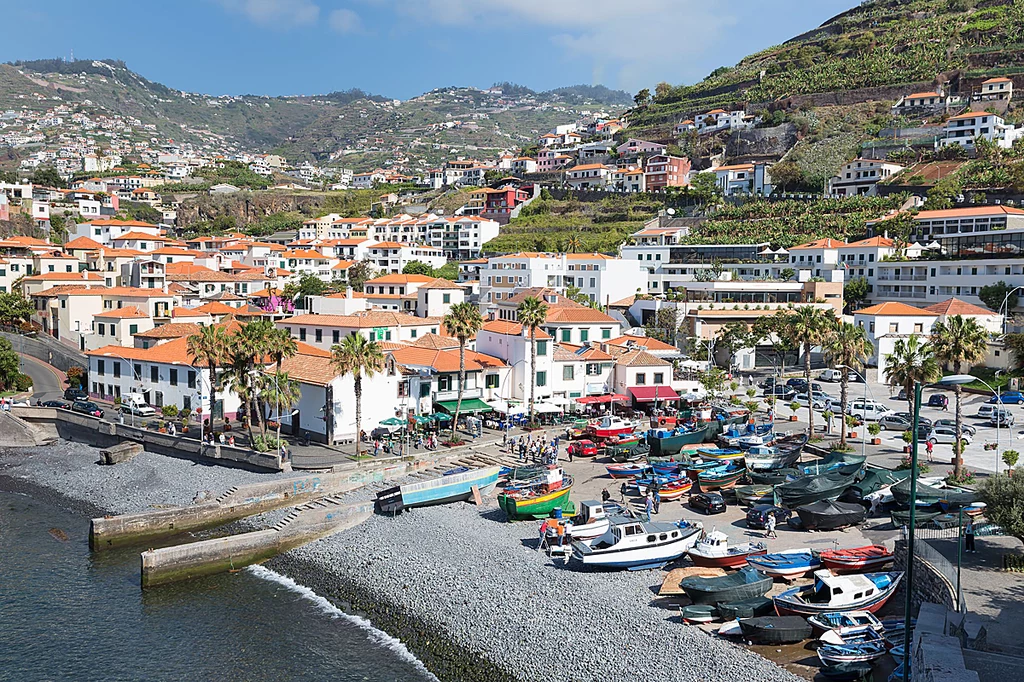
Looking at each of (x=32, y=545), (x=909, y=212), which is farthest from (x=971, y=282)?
(x=32, y=545)

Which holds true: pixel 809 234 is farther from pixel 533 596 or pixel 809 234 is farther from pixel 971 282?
pixel 533 596

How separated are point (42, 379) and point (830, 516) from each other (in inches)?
2517

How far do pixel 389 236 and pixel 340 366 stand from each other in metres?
101

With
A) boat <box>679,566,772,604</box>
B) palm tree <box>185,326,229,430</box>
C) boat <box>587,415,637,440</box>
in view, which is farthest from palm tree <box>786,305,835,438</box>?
palm tree <box>185,326,229,430</box>

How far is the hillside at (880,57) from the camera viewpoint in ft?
488

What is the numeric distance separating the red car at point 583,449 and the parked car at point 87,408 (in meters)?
32.3

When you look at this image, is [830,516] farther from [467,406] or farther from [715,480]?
[467,406]

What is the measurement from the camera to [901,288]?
87.2 m

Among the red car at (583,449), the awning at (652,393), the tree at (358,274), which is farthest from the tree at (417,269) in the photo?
the red car at (583,449)

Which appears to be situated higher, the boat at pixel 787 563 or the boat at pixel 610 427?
the boat at pixel 610 427

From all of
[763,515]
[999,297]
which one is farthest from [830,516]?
[999,297]

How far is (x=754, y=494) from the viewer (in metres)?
37.4

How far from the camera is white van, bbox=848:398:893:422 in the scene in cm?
5244

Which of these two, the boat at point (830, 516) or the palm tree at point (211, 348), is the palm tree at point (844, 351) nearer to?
the boat at point (830, 516)
